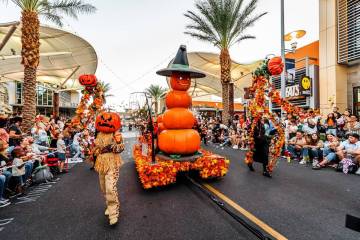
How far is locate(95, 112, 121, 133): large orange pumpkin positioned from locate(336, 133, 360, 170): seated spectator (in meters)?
7.61

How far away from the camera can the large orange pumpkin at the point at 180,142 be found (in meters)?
5.68

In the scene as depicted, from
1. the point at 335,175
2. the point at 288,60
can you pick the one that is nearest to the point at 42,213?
the point at 335,175

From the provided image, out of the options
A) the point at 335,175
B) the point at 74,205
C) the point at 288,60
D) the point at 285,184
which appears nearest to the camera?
the point at 74,205

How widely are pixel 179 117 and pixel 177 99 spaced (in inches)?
19.4

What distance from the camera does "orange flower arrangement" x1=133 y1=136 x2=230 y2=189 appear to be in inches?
200

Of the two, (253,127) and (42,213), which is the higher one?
(253,127)

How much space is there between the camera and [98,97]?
15.6 ft

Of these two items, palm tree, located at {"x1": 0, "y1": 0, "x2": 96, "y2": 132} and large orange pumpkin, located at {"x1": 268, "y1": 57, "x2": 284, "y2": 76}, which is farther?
palm tree, located at {"x1": 0, "y1": 0, "x2": 96, "y2": 132}

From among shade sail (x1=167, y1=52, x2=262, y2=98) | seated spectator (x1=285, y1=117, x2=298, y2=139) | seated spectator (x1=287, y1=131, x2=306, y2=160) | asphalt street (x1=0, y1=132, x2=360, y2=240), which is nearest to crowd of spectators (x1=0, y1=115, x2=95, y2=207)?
asphalt street (x1=0, y1=132, x2=360, y2=240)

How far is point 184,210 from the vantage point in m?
4.09

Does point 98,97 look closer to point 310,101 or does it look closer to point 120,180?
point 120,180

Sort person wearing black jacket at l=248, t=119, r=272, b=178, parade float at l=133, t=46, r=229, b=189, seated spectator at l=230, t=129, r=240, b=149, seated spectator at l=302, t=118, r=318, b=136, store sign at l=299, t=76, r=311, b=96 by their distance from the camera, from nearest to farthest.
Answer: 1. parade float at l=133, t=46, r=229, b=189
2. person wearing black jacket at l=248, t=119, r=272, b=178
3. seated spectator at l=302, t=118, r=318, b=136
4. seated spectator at l=230, t=129, r=240, b=149
5. store sign at l=299, t=76, r=311, b=96

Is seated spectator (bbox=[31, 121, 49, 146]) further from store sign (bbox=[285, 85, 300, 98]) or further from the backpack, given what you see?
store sign (bbox=[285, 85, 300, 98])

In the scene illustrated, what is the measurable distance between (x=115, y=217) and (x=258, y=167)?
5.84m
